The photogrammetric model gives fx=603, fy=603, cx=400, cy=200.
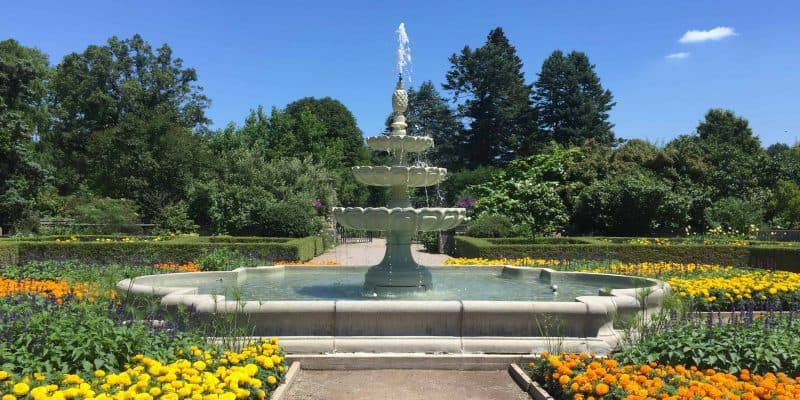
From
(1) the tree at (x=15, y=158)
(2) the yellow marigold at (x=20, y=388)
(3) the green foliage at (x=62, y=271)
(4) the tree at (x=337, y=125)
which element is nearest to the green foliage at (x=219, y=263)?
(3) the green foliage at (x=62, y=271)

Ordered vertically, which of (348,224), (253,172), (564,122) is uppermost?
(564,122)

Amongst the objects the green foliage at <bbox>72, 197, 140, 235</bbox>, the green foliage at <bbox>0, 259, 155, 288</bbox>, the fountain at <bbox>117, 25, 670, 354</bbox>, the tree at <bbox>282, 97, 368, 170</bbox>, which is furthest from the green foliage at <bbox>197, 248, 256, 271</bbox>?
the tree at <bbox>282, 97, 368, 170</bbox>

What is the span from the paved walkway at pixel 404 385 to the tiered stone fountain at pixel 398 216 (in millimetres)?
2395

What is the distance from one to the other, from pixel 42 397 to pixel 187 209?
82.4 ft

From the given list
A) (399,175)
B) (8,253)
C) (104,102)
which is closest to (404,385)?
(399,175)

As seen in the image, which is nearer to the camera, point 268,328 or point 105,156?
point 268,328

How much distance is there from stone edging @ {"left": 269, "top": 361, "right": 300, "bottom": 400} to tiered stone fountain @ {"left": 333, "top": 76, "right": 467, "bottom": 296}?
2.50m

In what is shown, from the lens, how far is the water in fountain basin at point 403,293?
26.3 ft

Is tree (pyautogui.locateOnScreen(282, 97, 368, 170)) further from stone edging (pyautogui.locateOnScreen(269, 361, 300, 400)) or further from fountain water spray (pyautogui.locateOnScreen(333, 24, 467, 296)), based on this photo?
stone edging (pyautogui.locateOnScreen(269, 361, 300, 400))

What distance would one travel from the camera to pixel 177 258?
14.8 metres

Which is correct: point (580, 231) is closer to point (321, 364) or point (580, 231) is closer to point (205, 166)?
point (205, 166)

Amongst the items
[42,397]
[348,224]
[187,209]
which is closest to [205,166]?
[187,209]

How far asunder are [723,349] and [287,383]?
11.6ft

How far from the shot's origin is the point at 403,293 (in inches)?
316
